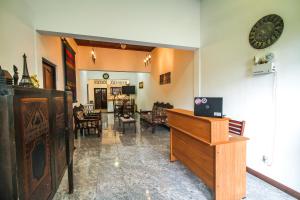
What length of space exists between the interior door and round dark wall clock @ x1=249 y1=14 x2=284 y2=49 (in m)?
4.04

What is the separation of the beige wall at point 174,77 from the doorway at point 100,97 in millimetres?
5980

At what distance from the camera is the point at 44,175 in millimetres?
1277

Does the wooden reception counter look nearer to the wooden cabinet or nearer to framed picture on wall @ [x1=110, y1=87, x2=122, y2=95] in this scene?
the wooden cabinet

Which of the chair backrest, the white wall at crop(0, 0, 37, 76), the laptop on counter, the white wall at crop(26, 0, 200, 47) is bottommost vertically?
the chair backrest

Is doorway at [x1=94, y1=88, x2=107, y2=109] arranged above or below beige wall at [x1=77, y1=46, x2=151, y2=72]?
below

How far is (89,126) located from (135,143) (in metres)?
1.87

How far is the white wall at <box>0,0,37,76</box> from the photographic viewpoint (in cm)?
174

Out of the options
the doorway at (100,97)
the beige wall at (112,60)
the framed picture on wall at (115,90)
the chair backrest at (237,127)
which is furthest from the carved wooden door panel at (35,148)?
the doorway at (100,97)

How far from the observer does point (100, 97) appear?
13.4 meters

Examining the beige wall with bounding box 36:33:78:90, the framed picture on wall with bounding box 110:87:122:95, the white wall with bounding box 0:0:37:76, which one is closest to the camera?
the white wall with bounding box 0:0:37:76

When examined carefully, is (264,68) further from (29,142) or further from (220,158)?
(29,142)

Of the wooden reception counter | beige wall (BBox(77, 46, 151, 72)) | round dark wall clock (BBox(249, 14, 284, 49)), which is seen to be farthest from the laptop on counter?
beige wall (BBox(77, 46, 151, 72))

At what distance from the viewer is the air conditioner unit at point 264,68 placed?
225cm

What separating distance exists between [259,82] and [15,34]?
3644 mm
